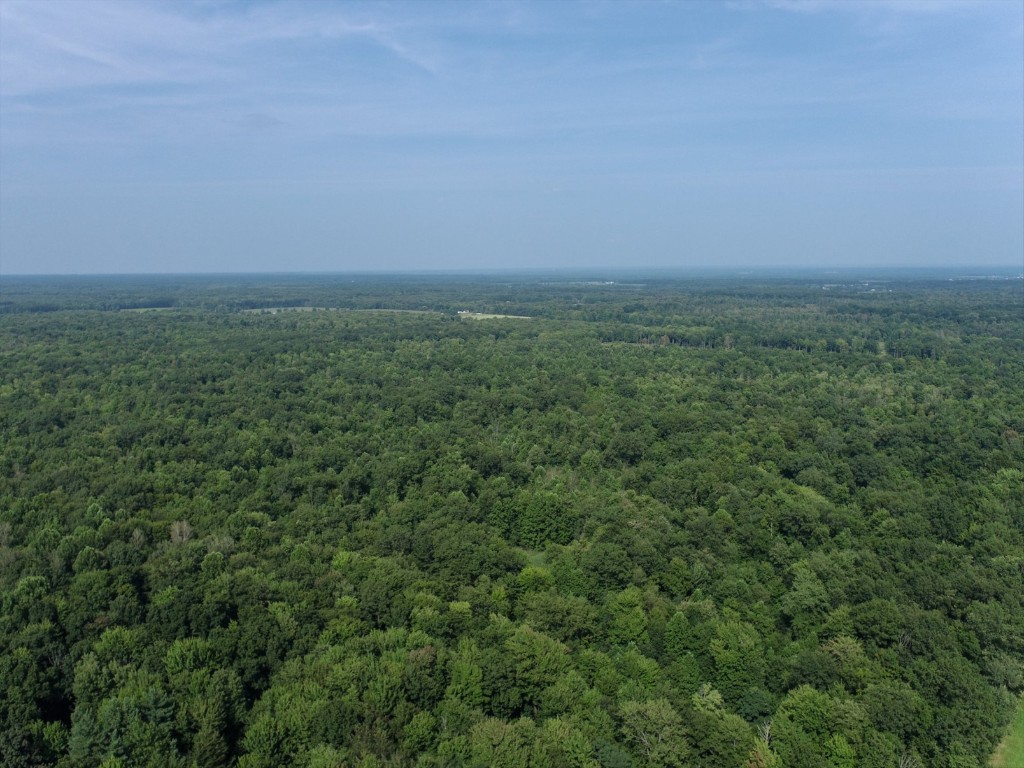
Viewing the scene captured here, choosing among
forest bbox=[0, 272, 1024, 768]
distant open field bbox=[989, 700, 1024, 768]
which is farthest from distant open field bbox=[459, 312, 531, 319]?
distant open field bbox=[989, 700, 1024, 768]

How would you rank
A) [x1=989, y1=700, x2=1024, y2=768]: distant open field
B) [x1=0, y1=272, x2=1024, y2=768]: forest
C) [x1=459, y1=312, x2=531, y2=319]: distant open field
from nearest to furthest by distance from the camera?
[x1=0, y1=272, x2=1024, y2=768]: forest < [x1=989, y1=700, x2=1024, y2=768]: distant open field < [x1=459, y1=312, x2=531, y2=319]: distant open field

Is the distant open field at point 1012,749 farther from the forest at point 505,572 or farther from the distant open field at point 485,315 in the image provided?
the distant open field at point 485,315

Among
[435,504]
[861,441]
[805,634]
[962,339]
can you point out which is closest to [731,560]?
[805,634]

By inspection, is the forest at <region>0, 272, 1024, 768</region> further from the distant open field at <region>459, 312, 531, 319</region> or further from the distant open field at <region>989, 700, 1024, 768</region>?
the distant open field at <region>459, 312, 531, 319</region>

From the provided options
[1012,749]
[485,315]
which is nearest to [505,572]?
[1012,749]

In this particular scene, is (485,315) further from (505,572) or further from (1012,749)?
(1012,749)

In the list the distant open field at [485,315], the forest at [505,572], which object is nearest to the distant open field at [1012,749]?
the forest at [505,572]
